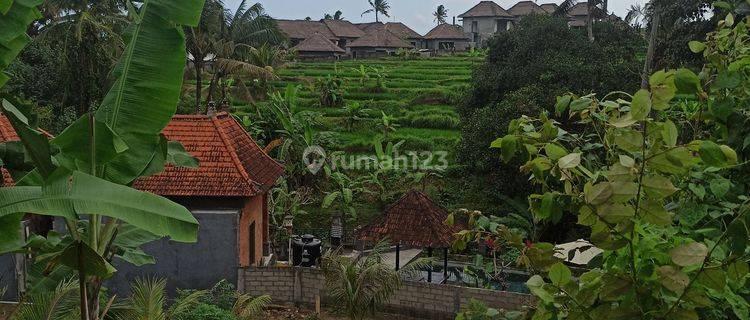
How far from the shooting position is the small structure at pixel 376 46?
4703 cm

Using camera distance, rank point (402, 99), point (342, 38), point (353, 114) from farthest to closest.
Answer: point (342, 38), point (402, 99), point (353, 114)

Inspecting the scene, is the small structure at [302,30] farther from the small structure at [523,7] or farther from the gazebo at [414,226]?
the gazebo at [414,226]

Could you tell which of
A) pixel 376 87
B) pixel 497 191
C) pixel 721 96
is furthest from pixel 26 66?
pixel 721 96

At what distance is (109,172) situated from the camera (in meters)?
3.49

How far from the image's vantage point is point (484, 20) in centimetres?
5341

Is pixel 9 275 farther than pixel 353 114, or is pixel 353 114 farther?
pixel 353 114

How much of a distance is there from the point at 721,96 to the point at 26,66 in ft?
67.9

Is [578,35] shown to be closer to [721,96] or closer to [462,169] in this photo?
[462,169]

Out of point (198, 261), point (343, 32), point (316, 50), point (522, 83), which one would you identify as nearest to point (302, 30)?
point (343, 32)

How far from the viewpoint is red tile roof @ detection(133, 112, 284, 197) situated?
10.1 meters

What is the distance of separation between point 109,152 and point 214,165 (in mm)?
7539

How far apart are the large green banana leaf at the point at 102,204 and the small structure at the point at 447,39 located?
49.2m

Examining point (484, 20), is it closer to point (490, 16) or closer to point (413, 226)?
point (490, 16)

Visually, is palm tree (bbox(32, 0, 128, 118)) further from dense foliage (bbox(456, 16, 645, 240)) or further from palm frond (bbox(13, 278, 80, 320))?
palm frond (bbox(13, 278, 80, 320))
